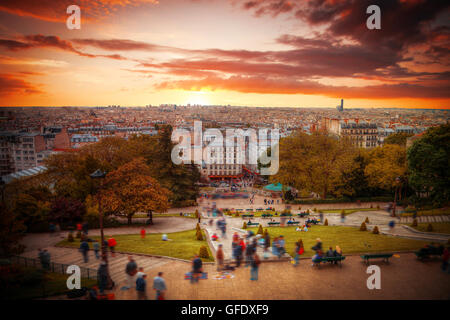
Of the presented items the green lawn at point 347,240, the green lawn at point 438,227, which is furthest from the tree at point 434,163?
the green lawn at point 347,240

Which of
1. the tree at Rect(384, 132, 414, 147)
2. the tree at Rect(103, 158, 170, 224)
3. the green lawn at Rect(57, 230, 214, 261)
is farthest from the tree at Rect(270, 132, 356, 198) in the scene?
the green lawn at Rect(57, 230, 214, 261)

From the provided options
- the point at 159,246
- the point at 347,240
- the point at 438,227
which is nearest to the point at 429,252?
the point at 347,240

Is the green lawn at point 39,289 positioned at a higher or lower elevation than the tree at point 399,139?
lower

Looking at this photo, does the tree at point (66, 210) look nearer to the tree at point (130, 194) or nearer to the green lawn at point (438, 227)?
the tree at point (130, 194)

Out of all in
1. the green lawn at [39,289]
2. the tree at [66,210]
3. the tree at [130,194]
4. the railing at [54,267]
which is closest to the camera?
the green lawn at [39,289]

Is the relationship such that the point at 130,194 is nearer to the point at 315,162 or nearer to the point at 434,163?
the point at 434,163
